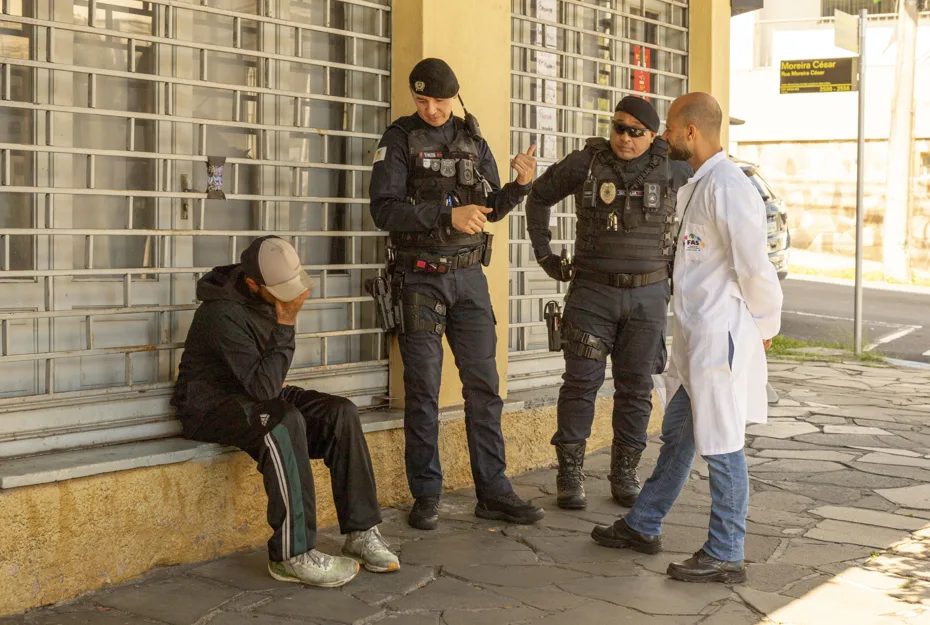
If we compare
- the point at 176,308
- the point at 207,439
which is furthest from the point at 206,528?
the point at 176,308

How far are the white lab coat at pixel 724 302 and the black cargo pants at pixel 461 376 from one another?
3.93 feet

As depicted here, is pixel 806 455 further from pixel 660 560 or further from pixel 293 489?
pixel 293 489

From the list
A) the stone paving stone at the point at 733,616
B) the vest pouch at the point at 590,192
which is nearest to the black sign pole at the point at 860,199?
the vest pouch at the point at 590,192

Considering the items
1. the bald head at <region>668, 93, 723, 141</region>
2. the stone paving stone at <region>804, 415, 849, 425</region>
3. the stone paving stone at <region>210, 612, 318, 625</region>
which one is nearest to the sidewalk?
the stone paving stone at <region>210, 612, 318, 625</region>

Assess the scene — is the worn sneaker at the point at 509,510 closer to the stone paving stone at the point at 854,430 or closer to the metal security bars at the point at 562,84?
the metal security bars at the point at 562,84

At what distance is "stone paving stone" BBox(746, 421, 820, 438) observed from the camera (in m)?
7.95

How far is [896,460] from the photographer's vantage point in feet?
23.4

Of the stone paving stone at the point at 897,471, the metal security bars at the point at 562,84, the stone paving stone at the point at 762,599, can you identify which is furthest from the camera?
the metal security bars at the point at 562,84

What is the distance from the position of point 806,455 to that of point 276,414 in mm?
3987

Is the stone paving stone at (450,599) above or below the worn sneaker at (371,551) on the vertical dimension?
below

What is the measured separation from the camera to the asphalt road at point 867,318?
13.6m

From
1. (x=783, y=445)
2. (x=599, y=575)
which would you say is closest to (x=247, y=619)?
(x=599, y=575)

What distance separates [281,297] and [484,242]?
132cm

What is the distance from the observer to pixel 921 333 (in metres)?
14.5
